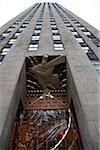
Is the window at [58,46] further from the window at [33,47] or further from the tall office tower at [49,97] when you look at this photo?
the window at [33,47]

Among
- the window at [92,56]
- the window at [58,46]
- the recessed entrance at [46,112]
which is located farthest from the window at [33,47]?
the window at [92,56]

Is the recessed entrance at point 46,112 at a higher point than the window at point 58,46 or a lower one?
lower

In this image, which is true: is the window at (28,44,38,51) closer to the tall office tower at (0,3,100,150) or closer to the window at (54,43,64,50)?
the tall office tower at (0,3,100,150)

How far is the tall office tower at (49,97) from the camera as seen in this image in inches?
544

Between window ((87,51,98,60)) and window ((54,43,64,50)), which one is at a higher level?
window ((54,43,64,50))

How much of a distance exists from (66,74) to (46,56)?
6.68 ft

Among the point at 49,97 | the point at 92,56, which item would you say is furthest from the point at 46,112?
the point at 92,56

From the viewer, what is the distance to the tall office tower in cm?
1381

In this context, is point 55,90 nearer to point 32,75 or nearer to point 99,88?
point 32,75

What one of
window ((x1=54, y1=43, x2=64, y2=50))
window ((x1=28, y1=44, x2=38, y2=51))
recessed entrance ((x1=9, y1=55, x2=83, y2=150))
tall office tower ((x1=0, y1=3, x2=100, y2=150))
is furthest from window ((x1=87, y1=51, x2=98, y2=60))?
window ((x1=28, y1=44, x2=38, y2=51))

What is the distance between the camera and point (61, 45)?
2556 cm

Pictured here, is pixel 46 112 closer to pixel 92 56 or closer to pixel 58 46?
pixel 92 56

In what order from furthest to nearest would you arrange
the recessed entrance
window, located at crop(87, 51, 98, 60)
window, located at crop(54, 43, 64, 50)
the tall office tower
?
window, located at crop(54, 43, 64, 50), window, located at crop(87, 51, 98, 60), the recessed entrance, the tall office tower

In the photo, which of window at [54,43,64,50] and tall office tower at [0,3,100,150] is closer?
tall office tower at [0,3,100,150]
